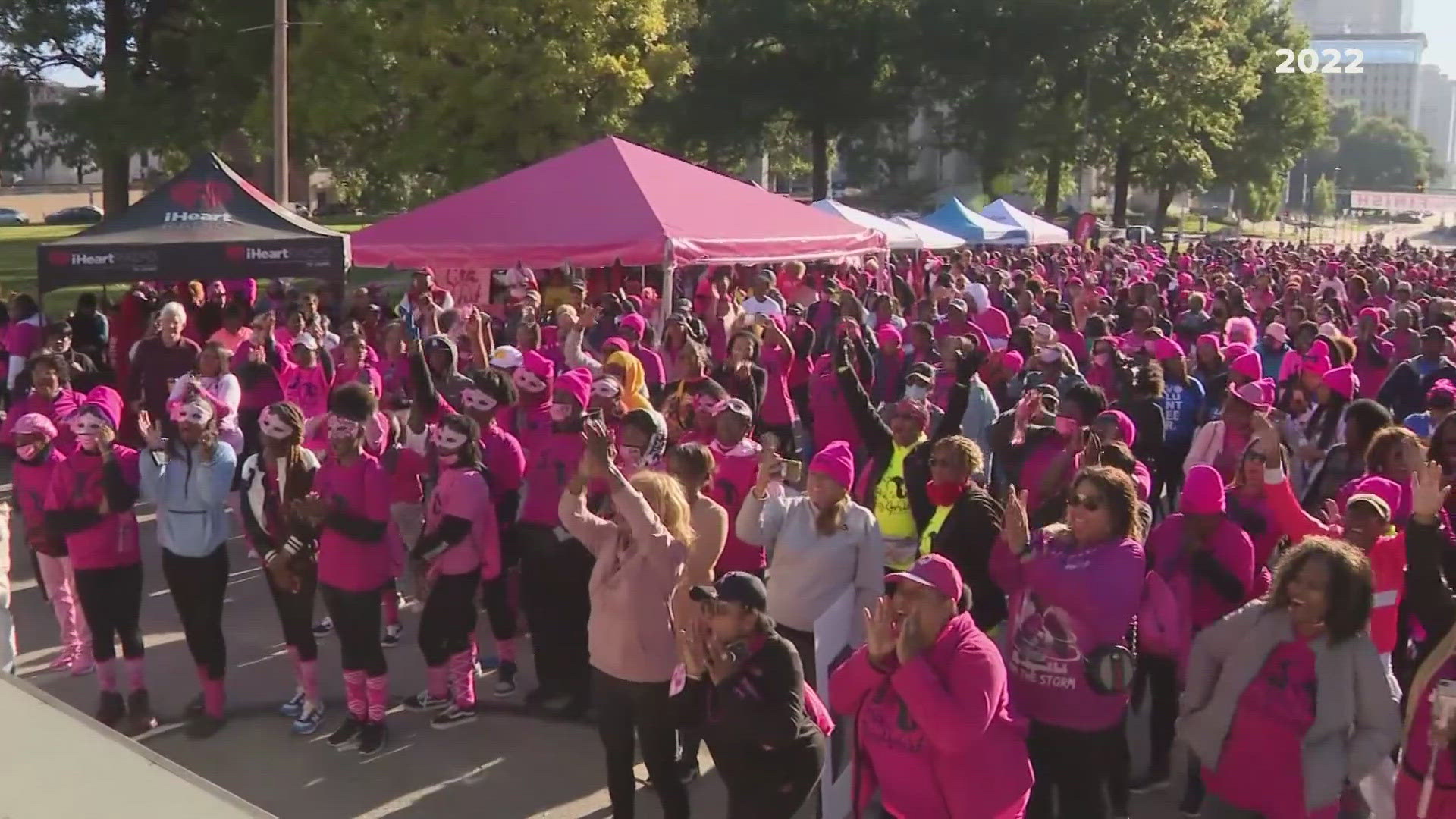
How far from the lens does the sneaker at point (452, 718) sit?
646cm

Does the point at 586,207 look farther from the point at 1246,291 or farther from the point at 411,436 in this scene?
the point at 1246,291

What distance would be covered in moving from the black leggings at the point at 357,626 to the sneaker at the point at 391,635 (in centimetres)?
146

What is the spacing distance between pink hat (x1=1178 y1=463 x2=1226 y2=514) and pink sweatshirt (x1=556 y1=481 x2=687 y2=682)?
1879mm

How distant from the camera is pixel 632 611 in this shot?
4867 millimetres

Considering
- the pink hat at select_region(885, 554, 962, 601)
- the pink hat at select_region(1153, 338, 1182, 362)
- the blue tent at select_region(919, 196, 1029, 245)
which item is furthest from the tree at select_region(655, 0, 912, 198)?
the pink hat at select_region(885, 554, 962, 601)

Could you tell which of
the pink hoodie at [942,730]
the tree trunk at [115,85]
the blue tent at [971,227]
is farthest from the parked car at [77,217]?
the pink hoodie at [942,730]

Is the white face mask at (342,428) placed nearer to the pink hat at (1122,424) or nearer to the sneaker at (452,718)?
the sneaker at (452,718)

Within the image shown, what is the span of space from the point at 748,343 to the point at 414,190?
19296mm

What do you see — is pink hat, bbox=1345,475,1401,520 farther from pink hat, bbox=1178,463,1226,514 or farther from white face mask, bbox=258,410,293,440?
white face mask, bbox=258,410,293,440

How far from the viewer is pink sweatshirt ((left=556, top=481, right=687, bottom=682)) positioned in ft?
15.9

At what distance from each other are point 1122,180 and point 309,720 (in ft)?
163

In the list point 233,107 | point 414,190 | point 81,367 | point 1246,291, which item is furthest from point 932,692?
point 233,107

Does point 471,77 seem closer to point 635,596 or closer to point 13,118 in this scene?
point 13,118

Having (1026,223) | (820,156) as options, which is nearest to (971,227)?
(1026,223)
